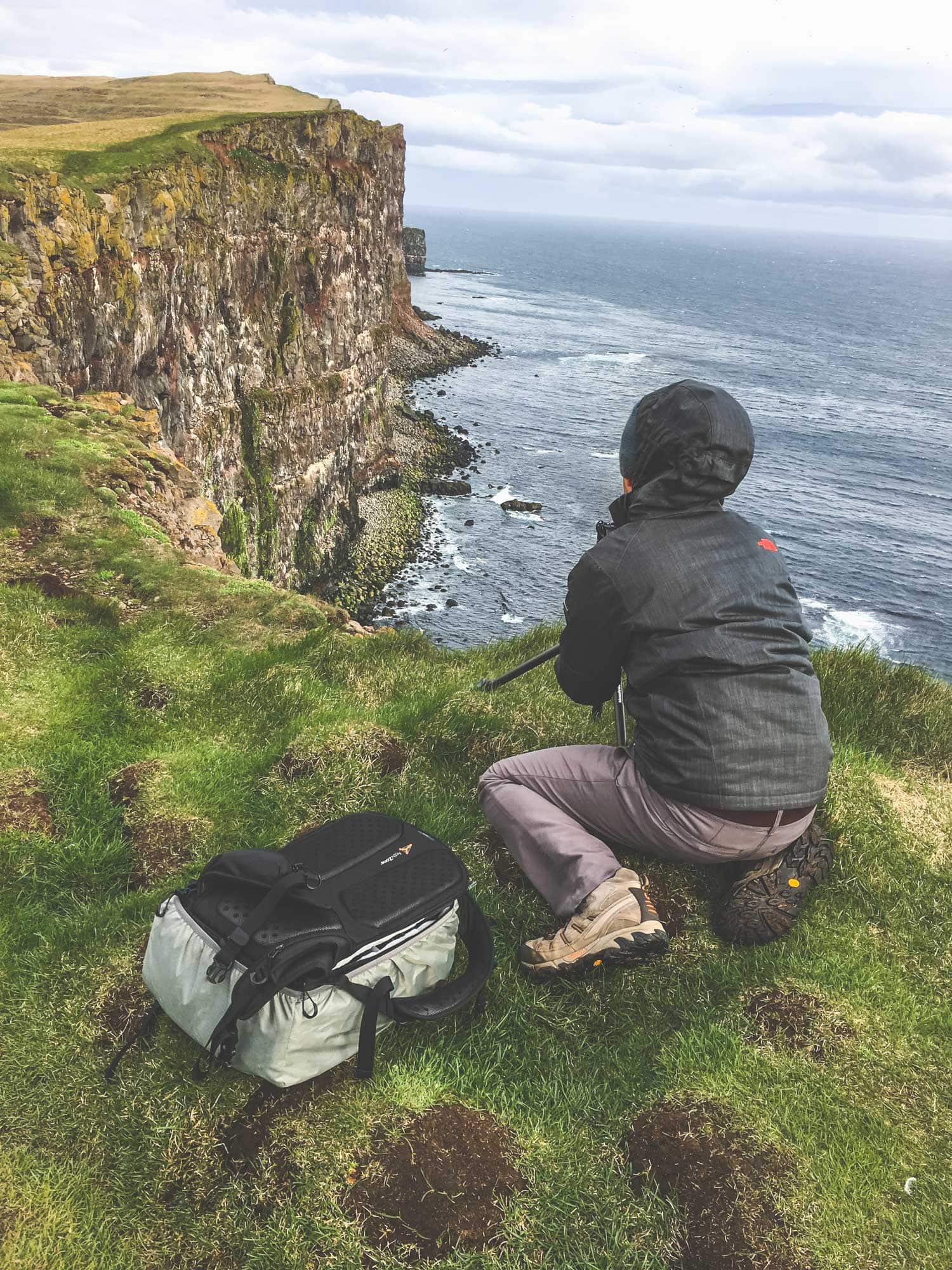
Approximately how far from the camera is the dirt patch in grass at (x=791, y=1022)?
5039 millimetres

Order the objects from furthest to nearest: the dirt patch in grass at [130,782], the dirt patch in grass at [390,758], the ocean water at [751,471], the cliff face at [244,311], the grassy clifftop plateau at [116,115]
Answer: the ocean water at [751,471] → the grassy clifftop plateau at [116,115] → the cliff face at [244,311] → the dirt patch in grass at [390,758] → the dirt patch in grass at [130,782]

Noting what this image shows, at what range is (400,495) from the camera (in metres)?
73.3

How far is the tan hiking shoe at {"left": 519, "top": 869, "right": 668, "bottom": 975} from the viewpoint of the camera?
5223mm

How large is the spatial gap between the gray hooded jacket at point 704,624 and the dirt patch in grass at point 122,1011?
3.62 m

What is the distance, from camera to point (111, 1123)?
4664 millimetres

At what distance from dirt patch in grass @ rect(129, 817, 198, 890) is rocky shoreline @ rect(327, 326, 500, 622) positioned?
4484cm

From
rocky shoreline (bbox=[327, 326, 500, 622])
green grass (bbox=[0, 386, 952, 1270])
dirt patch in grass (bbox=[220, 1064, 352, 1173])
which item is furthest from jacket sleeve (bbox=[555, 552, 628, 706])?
rocky shoreline (bbox=[327, 326, 500, 622])

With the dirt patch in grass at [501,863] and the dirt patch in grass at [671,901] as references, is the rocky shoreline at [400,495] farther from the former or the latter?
the dirt patch in grass at [671,901]

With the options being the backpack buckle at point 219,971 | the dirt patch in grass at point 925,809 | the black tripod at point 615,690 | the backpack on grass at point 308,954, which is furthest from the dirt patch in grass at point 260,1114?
the dirt patch in grass at point 925,809

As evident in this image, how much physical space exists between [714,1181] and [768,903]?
1.90m

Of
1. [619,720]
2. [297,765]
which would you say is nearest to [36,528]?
[297,765]

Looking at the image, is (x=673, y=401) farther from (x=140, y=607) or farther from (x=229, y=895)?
(x=140, y=607)

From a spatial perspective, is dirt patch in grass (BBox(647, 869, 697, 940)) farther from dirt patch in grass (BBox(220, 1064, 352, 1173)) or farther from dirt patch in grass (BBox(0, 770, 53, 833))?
dirt patch in grass (BBox(0, 770, 53, 833))

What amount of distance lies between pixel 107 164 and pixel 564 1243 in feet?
121
